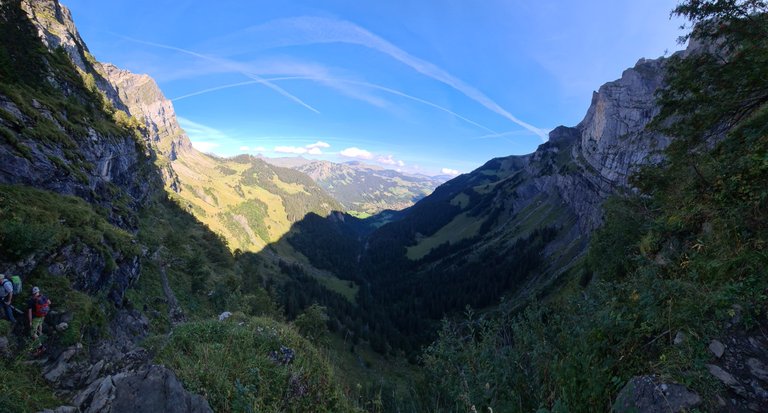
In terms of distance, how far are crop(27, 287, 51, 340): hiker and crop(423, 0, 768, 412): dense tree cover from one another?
1621cm

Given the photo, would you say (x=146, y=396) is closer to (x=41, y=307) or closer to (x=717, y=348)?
(x=41, y=307)

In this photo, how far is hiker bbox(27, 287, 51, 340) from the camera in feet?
43.4

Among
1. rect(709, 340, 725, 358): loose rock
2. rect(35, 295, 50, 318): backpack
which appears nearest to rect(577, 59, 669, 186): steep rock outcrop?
rect(709, 340, 725, 358): loose rock

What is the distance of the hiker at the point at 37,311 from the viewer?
13.2 metres

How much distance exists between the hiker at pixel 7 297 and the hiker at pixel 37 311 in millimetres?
530

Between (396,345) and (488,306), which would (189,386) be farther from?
(488,306)

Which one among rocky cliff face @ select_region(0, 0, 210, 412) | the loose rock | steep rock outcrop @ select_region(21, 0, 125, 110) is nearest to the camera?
the loose rock

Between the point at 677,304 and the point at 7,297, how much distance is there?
76.3 feet

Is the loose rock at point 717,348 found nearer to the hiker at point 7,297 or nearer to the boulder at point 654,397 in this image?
the boulder at point 654,397

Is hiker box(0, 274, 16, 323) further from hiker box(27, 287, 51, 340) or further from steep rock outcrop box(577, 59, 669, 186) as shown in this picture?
steep rock outcrop box(577, 59, 669, 186)

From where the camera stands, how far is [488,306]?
156750 millimetres

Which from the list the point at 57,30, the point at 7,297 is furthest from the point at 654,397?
the point at 57,30

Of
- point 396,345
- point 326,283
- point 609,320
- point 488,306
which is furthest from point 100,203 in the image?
point 326,283

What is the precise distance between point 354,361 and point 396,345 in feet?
99.1
